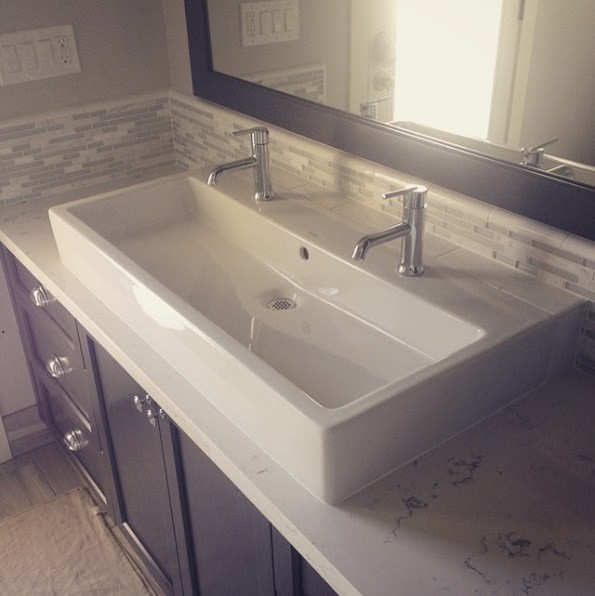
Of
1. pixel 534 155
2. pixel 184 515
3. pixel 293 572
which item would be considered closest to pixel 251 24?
pixel 534 155

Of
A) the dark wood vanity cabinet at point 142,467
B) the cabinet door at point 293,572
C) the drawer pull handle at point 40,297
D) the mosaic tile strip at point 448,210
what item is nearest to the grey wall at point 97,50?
the mosaic tile strip at point 448,210

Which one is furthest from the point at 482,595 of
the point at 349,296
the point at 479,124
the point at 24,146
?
the point at 24,146

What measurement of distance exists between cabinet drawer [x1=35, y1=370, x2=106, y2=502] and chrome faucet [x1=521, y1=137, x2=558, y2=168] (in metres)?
1.09

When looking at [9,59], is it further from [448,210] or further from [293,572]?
[293,572]

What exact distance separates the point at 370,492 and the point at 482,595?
0.19 meters

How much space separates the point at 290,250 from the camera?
1.42 meters

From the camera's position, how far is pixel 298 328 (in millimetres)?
1290

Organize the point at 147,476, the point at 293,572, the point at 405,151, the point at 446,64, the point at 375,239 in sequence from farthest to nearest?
the point at 147,476 → the point at 405,151 → the point at 446,64 → the point at 375,239 → the point at 293,572

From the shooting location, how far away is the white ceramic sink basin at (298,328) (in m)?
0.92

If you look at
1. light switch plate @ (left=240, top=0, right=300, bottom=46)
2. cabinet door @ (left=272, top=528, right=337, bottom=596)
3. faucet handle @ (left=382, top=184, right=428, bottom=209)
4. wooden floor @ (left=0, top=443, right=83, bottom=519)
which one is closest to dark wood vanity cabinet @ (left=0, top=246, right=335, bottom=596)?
cabinet door @ (left=272, top=528, right=337, bottom=596)

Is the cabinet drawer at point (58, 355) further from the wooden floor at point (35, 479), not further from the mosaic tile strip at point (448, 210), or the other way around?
the mosaic tile strip at point (448, 210)

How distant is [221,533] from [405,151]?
742 millimetres

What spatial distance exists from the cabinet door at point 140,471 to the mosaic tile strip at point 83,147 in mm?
583

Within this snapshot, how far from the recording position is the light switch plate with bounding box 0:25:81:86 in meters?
1.68
